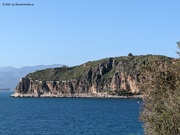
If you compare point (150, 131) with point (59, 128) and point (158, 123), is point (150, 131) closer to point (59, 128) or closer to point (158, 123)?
point (158, 123)

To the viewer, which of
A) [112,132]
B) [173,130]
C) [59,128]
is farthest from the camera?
[59,128]

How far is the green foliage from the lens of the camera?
1895 centimetres

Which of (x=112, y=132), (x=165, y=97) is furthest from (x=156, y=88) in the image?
(x=112, y=132)

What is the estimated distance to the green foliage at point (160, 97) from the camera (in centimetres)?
1895

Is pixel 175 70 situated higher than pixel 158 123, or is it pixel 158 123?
pixel 175 70

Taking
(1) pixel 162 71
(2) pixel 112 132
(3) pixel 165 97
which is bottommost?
(2) pixel 112 132

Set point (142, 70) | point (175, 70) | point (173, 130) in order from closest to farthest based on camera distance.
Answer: point (173, 130) → point (175, 70) → point (142, 70)

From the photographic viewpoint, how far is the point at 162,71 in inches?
814

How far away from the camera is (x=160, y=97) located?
20.6 metres

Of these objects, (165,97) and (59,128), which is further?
(59,128)

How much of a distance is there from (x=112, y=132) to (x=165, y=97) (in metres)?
38.9

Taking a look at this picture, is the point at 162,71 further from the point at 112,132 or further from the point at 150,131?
the point at 112,132

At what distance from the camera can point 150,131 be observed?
20.6m

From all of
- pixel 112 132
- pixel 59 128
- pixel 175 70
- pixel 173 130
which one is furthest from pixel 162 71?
pixel 59 128
